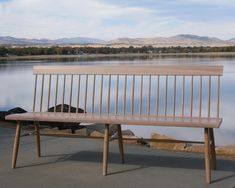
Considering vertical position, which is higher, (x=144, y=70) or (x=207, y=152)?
(x=144, y=70)

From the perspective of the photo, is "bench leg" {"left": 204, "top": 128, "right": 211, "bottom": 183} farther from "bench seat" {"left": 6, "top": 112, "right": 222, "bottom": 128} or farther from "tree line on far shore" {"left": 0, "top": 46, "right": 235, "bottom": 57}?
"tree line on far shore" {"left": 0, "top": 46, "right": 235, "bottom": 57}

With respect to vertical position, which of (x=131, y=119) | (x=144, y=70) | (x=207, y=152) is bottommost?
(x=207, y=152)

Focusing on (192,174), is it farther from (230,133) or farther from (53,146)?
(230,133)

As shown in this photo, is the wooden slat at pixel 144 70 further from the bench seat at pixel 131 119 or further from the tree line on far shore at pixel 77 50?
the tree line on far shore at pixel 77 50

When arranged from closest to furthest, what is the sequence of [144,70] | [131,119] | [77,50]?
[131,119], [144,70], [77,50]

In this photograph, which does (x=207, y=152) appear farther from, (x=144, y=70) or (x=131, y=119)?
(x=144, y=70)

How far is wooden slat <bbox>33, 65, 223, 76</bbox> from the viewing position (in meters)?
4.30

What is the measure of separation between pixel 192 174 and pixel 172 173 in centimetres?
17

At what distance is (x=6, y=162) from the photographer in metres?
4.69


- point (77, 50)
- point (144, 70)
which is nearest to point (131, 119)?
point (144, 70)

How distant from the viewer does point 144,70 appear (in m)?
4.50

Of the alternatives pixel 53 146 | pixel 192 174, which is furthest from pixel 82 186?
pixel 53 146

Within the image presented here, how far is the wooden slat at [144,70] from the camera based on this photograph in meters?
4.30

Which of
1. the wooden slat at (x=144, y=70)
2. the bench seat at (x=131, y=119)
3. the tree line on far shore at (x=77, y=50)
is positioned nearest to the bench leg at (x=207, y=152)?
the bench seat at (x=131, y=119)
